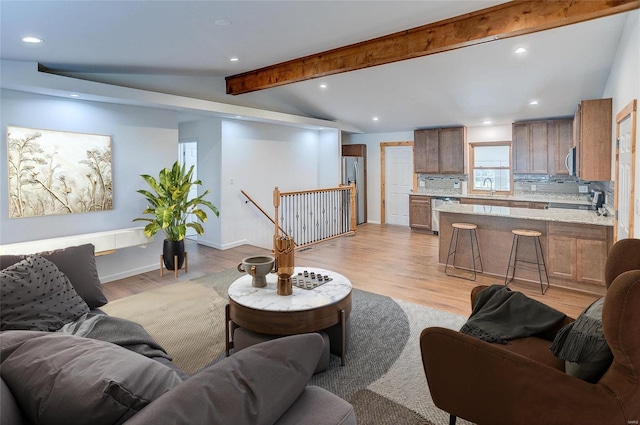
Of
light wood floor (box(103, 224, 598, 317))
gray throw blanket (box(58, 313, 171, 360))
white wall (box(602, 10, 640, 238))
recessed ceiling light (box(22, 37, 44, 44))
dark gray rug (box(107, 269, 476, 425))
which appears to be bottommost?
dark gray rug (box(107, 269, 476, 425))

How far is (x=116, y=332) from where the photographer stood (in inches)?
84.2

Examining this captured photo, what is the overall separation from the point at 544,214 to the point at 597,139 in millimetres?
1001

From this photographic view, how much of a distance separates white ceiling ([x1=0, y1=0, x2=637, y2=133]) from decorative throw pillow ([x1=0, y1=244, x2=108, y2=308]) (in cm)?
166

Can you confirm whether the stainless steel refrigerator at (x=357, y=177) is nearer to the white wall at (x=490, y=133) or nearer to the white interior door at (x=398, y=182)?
the white interior door at (x=398, y=182)

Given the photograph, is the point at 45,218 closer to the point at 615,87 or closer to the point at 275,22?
the point at 275,22

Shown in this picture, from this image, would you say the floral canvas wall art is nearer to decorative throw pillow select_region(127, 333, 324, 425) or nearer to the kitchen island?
decorative throw pillow select_region(127, 333, 324, 425)

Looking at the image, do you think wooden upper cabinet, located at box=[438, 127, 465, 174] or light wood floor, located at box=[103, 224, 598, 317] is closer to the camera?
light wood floor, located at box=[103, 224, 598, 317]

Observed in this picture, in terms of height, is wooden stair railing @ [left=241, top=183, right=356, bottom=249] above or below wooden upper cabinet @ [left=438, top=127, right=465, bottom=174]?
below

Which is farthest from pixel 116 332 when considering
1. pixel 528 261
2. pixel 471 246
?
pixel 528 261

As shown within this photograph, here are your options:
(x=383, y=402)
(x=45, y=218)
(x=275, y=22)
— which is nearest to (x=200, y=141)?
(x=45, y=218)

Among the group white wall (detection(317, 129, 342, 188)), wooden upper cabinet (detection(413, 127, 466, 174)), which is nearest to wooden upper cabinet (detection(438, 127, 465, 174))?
wooden upper cabinet (detection(413, 127, 466, 174))

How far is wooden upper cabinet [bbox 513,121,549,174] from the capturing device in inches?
265

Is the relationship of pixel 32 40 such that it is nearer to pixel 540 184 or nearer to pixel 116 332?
pixel 116 332

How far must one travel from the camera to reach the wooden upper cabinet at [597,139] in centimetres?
403
